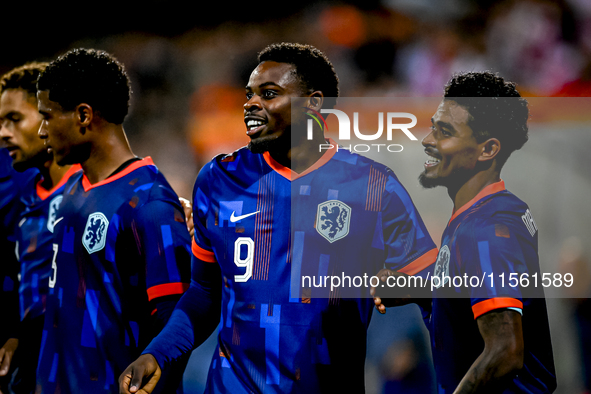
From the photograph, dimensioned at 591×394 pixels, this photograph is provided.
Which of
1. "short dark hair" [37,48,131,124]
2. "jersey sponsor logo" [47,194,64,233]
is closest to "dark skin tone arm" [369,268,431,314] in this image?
"short dark hair" [37,48,131,124]

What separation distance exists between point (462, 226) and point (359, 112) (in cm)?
70

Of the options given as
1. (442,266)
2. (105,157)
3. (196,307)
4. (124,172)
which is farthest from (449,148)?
(105,157)

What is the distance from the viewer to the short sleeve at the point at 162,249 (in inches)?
94.6

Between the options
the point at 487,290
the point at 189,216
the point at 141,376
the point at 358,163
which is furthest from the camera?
the point at 189,216

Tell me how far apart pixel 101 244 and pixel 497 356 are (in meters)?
1.61

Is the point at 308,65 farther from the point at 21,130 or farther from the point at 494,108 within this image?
the point at 21,130

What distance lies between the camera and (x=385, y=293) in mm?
2127

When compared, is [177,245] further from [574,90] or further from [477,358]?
[574,90]

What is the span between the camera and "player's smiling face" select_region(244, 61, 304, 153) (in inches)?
91.0

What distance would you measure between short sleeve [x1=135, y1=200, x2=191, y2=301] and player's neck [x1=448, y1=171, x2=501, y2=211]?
3.72 ft

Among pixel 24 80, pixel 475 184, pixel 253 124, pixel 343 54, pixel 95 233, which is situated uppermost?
pixel 343 54

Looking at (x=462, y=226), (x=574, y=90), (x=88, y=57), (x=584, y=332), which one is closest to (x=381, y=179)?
(x=462, y=226)

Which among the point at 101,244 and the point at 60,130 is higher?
the point at 60,130

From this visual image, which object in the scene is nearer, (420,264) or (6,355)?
(420,264)
